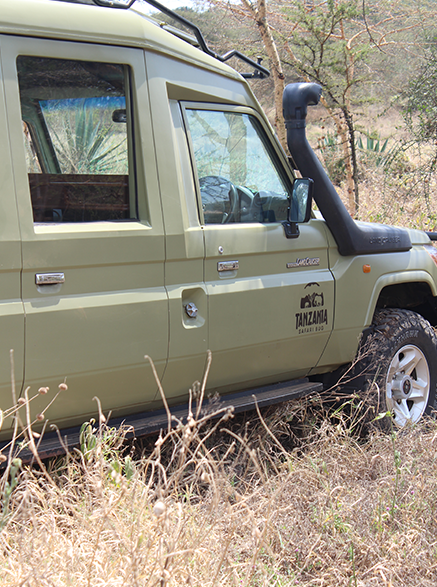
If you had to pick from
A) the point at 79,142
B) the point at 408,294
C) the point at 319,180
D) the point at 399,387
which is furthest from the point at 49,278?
the point at 408,294

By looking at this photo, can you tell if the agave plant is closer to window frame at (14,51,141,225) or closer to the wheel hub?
window frame at (14,51,141,225)

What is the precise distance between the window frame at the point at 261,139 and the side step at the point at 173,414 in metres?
0.98

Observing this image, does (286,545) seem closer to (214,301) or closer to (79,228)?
(214,301)

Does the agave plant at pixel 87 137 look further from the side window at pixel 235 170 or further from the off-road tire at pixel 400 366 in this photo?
the off-road tire at pixel 400 366

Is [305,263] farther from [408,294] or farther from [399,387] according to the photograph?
[408,294]

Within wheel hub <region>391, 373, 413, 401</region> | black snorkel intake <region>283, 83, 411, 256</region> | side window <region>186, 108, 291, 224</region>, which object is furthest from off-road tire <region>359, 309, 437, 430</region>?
side window <region>186, 108, 291, 224</region>

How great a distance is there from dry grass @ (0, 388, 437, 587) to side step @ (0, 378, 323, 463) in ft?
0.27

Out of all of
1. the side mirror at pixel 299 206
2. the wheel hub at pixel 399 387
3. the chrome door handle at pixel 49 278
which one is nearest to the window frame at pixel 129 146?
the chrome door handle at pixel 49 278

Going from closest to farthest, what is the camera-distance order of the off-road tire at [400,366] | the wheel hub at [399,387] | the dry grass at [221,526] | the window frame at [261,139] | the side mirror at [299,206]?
1. the dry grass at [221,526]
2. the window frame at [261,139]
3. the side mirror at [299,206]
4. the off-road tire at [400,366]
5. the wheel hub at [399,387]

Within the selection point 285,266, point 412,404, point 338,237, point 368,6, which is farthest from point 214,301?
point 368,6

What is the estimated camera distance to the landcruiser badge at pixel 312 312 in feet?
11.5

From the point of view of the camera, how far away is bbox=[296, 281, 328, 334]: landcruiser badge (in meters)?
3.51

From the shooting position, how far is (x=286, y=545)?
2.53 meters

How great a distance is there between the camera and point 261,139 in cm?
349
